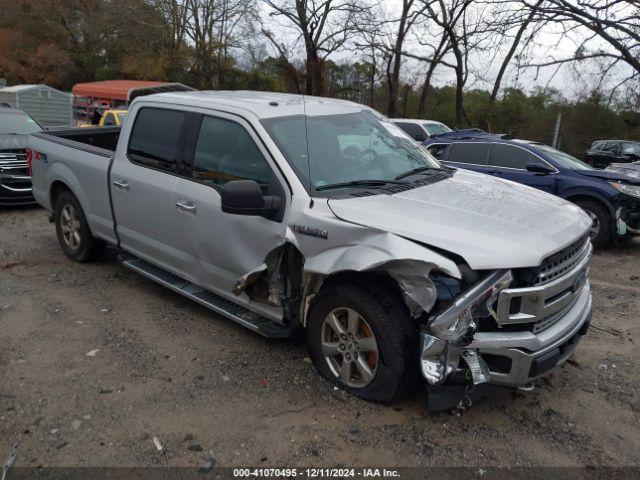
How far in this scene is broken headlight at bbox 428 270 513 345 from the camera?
2.92 m

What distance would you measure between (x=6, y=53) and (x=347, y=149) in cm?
4723

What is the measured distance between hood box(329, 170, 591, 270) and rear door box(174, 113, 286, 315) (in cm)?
58

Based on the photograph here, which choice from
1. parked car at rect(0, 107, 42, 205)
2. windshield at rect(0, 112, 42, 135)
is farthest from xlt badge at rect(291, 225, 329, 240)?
windshield at rect(0, 112, 42, 135)

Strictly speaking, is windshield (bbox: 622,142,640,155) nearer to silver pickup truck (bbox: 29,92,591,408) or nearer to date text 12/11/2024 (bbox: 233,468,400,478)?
silver pickup truck (bbox: 29,92,591,408)

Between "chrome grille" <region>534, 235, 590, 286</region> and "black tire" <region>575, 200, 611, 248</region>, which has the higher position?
"chrome grille" <region>534, 235, 590, 286</region>

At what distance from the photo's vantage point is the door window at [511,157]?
893cm

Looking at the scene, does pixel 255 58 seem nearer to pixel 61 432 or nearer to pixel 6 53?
pixel 6 53

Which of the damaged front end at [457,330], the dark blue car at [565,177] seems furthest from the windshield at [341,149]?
the dark blue car at [565,177]

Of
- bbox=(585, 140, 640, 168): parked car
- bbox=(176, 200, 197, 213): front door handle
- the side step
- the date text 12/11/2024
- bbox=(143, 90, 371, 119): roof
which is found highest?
bbox=(143, 90, 371, 119): roof

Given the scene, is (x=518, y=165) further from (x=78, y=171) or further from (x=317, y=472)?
(x=317, y=472)

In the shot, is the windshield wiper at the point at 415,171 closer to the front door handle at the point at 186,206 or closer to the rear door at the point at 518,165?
the front door handle at the point at 186,206

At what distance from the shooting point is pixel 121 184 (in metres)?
5.04

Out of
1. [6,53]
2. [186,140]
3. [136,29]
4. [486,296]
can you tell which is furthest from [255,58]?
[486,296]

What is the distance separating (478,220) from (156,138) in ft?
9.63
